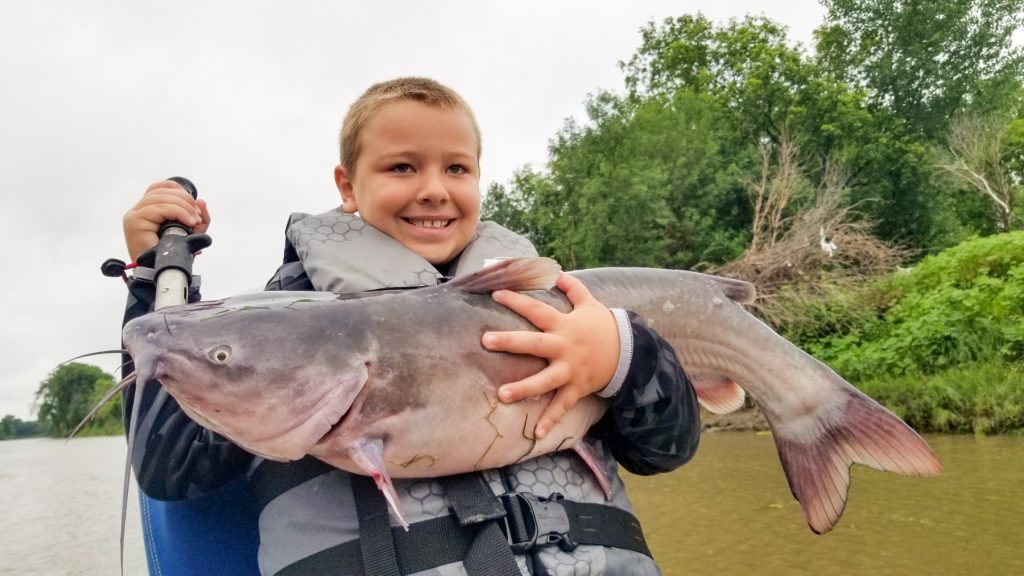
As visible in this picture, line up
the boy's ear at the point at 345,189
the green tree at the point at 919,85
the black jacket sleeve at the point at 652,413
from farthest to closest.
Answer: the green tree at the point at 919,85 < the boy's ear at the point at 345,189 < the black jacket sleeve at the point at 652,413

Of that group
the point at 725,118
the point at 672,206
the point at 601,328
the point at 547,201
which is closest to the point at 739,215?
the point at 672,206

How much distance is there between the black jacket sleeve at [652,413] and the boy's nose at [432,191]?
2.26 ft

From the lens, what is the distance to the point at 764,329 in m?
2.28

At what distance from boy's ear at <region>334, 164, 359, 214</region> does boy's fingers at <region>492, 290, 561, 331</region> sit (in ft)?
3.06

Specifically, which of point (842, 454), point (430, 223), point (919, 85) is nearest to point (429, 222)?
point (430, 223)

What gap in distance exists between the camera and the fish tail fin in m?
2.02

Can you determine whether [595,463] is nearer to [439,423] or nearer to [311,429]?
[439,423]

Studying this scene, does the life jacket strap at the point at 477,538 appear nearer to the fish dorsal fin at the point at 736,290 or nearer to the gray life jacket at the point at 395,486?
the gray life jacket at the point at 395,486

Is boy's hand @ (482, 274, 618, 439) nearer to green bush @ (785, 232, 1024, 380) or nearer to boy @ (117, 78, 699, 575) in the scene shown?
boy @ (117, 78, 699, 575)

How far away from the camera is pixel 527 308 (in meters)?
1.73

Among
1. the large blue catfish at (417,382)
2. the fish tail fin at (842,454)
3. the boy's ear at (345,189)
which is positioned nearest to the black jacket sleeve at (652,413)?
the large blue catfish at (417,382)

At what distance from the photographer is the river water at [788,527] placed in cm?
390

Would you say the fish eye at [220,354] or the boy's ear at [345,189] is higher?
the boy's ear at [345,189]

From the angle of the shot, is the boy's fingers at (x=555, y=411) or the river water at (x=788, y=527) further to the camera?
the river water at (x=788, y=527)
